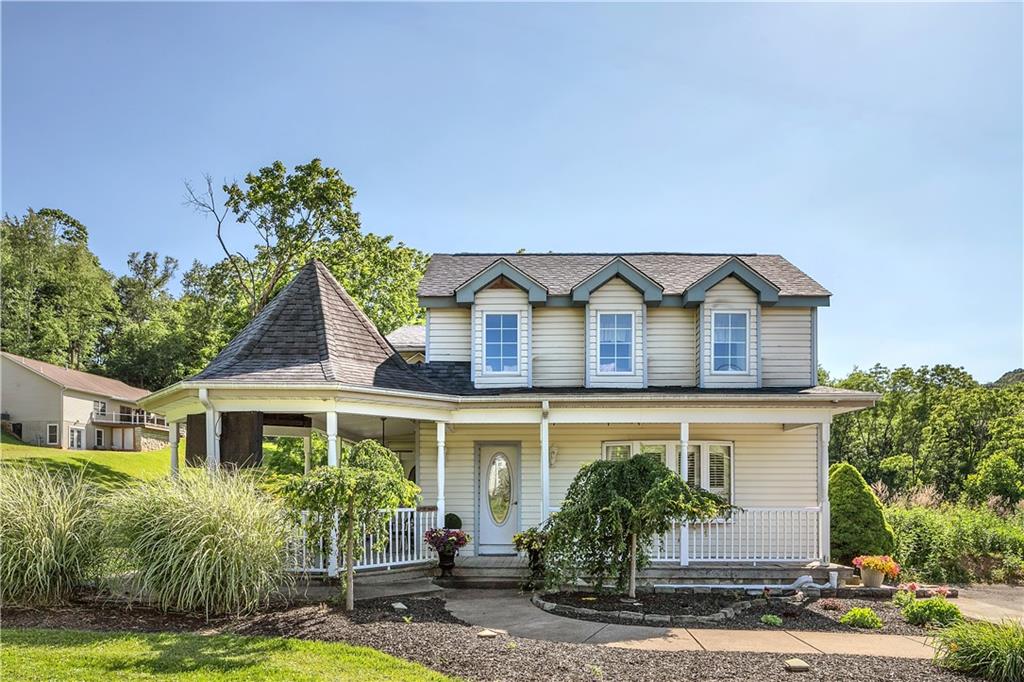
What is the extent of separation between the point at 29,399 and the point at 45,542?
3324 cm

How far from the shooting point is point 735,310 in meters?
15.1

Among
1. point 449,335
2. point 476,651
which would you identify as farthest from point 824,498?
point 476,651

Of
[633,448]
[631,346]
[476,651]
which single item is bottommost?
[476,651]

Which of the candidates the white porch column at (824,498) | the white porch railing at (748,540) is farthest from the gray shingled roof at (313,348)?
the white porch column at (824,498)

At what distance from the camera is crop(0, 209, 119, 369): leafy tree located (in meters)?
43.9

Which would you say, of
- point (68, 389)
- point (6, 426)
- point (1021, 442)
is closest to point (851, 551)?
point (1021, 442)

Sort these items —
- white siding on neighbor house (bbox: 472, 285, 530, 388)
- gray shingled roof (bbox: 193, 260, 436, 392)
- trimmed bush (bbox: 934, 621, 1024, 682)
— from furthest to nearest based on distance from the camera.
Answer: white siding on neighbor house (bbox: 472, 285, 530, 388) → gray shingled roof (bbox: 193, 260, 436, 392) → trimmed bush (bbox: 934, 621, 1024, 682)

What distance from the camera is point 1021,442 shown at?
22.4 meters

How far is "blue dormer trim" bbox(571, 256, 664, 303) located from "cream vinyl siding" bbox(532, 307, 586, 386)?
600 millimetres

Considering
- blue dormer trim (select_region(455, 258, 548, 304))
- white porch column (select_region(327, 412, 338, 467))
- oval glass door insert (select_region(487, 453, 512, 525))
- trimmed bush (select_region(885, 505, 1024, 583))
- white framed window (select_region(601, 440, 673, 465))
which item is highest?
blue dormer trim (select_region(455, 258, 548, 304))

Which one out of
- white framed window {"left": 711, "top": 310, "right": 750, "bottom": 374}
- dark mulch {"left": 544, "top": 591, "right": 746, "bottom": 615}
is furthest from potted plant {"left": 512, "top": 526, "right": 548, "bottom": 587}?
white framed window {"left": 711, "top": 310, "right": 750, "bottom": 374}

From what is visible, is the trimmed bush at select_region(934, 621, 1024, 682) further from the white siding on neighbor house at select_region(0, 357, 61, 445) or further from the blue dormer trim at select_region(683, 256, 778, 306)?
the white siding on neighbor house at select_region(0, 357, 61, 445)

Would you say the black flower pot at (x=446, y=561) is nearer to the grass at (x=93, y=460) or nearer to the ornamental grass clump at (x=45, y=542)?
the ornamental grass clump at (x=45, y=542)

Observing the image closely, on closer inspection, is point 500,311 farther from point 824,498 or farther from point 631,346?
point 824,498
